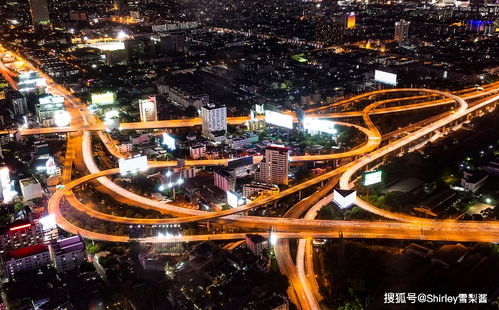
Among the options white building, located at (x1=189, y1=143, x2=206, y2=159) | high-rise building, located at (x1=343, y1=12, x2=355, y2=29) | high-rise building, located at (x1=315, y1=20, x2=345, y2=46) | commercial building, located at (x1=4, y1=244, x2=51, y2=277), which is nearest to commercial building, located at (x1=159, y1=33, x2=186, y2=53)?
high-rise building, located at (x1=315, y1=20, x2=345, y2=46)

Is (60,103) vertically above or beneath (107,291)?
above

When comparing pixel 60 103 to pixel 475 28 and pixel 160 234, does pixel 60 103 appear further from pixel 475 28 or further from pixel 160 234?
pixel 475 28

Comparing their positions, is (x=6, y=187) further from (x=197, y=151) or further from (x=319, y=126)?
(x=319, y=126)

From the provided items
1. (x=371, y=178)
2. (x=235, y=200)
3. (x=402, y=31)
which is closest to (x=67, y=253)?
(x=235, y=200)

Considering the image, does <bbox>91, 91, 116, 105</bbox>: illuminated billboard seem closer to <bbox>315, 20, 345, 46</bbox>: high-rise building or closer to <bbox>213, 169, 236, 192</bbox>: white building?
<bbox>213, 169, 236, 192</bbox>: white building

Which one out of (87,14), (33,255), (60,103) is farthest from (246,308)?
(87,14)

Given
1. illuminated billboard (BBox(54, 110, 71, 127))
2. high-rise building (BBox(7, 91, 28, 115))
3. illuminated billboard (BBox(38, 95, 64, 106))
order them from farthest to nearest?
1. high-rise building (BBox(7, 91, 28, 115))
2. illuminated billboard (BBox(38, 95, 64, 106))
3. illuminated billboard (BBox(54, 110, 71, 127))
